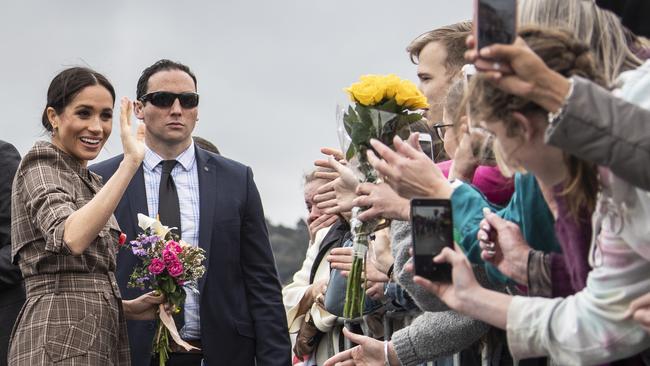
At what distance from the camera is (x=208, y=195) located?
7.47 metres

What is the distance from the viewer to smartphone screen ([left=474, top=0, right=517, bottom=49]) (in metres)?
3.18

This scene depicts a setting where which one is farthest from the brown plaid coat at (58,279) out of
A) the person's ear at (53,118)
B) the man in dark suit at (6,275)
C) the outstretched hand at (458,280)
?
the outstretched hand at (458,280)

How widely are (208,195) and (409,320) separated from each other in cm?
179

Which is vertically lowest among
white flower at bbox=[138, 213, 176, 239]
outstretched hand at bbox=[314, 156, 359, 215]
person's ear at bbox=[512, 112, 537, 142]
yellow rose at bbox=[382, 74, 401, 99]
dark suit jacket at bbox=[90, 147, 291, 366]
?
dark suit jacket at bbox=[90, 147, 291, 366]

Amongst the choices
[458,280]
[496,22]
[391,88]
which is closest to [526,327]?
[458,280]

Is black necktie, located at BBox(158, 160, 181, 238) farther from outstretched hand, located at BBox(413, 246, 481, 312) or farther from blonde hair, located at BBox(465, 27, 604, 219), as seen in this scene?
blonde hair, located at BBox(465, 27, 604, 219)

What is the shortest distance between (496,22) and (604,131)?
415mm

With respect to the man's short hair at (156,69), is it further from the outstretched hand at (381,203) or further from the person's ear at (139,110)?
the outstretched hand at (381,203)

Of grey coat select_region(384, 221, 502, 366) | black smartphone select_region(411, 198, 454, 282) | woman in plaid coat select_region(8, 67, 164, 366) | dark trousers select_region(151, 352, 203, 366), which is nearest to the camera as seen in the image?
black smartphone select_region(411, 198, 454, 282)

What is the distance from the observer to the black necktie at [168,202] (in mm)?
7312

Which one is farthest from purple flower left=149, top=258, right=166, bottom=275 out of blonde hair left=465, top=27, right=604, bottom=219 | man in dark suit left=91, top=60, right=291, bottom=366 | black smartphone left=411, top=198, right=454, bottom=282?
blonde hair left=465, top=27, right=604, bottom=219

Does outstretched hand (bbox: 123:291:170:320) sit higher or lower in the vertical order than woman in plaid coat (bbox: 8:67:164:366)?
lower

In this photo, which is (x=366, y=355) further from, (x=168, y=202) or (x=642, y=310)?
(x=642, y=310)

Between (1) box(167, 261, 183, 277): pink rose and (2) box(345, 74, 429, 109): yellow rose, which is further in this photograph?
(1) box(167, 261, 183, 277): pink rose
